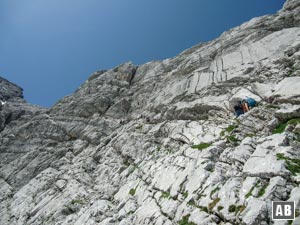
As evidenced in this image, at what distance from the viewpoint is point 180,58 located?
75.2 metres

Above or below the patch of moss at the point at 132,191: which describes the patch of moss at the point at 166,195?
below

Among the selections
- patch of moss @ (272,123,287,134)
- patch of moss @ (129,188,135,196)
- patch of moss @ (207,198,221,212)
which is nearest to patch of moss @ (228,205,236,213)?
patch of moss @ (207,198,221,212)

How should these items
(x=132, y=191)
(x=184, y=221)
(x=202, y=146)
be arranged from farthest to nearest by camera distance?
(x=132, y=191), (x=202, y=146), (x=184, y=221)

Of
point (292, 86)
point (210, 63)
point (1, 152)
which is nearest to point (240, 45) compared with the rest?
point (210, 63)

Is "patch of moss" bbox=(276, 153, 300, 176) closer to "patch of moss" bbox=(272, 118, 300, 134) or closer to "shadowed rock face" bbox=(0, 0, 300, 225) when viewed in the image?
"shadowed rock face" bbox=(0, 0, 300, 225)

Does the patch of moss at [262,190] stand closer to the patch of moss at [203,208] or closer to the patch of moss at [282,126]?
the patch of moss at [203,208]

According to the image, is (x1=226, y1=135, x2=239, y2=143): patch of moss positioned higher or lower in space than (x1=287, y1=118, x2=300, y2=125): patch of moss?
→ lower

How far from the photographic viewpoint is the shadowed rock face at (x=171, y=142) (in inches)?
967

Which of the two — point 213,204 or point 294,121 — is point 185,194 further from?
point 294,121

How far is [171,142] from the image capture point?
1658 inches

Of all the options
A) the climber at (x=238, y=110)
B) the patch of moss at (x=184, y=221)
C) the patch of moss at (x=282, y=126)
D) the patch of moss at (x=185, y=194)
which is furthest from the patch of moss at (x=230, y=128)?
the patch of moss at (x=184, y=221)

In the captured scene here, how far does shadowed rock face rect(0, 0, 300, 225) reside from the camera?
24562 mm

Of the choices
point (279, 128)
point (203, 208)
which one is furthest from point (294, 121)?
point (203, 208)

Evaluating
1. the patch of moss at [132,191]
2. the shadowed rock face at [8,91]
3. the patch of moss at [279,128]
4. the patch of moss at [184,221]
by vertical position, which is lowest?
the patch of moss at [184,221]
